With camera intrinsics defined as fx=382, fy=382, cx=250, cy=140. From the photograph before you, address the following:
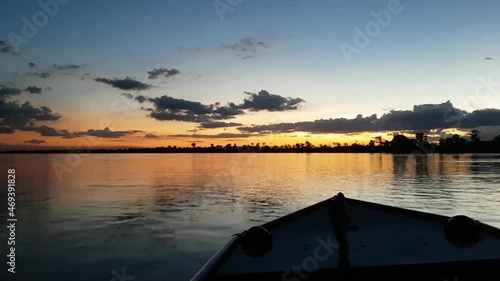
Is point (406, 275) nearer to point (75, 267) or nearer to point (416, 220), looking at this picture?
point (416, 220)

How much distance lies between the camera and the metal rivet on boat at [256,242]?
8.24 meters

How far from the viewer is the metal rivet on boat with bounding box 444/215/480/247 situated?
8734mm

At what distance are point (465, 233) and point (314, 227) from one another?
11.7ft

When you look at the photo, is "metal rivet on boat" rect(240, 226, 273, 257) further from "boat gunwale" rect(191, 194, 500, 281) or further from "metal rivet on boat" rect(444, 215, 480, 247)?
"metal rivet on boat" rect(444, 215, 480, 247)

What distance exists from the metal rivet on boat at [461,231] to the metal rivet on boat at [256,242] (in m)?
4.17
